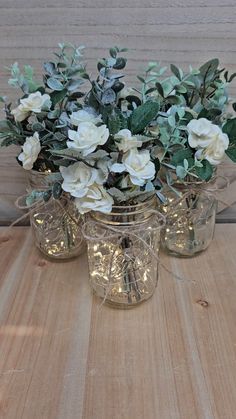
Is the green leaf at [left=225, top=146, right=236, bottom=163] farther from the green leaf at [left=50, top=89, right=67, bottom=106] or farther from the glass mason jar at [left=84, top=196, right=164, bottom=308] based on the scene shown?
the green leaf at [left=50, top=89, right=67, bottom=106]

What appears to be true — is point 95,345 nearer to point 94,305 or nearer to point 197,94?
point 94,305

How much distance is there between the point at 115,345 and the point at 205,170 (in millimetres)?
285

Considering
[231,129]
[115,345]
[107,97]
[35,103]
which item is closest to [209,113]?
[231,129]

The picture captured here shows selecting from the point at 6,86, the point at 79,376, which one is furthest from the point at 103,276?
the point at 6,86

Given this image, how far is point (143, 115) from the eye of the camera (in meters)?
0.57

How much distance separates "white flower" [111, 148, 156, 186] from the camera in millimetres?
550

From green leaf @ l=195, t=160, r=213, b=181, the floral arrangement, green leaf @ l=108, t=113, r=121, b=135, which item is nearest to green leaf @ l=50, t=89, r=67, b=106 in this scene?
the floral arrangement

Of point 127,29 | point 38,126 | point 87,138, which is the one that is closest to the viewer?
point 87,138

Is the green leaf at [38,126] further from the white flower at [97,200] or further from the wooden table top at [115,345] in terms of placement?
the wooden table top at [115,345]

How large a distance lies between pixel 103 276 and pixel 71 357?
0.47 feet

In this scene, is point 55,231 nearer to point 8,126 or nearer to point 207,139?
→ point 8,126

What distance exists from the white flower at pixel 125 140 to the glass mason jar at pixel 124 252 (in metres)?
0.09

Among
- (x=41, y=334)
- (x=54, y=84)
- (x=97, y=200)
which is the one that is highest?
(x=54, y=84)

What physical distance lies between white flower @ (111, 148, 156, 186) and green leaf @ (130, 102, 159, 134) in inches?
1.4
